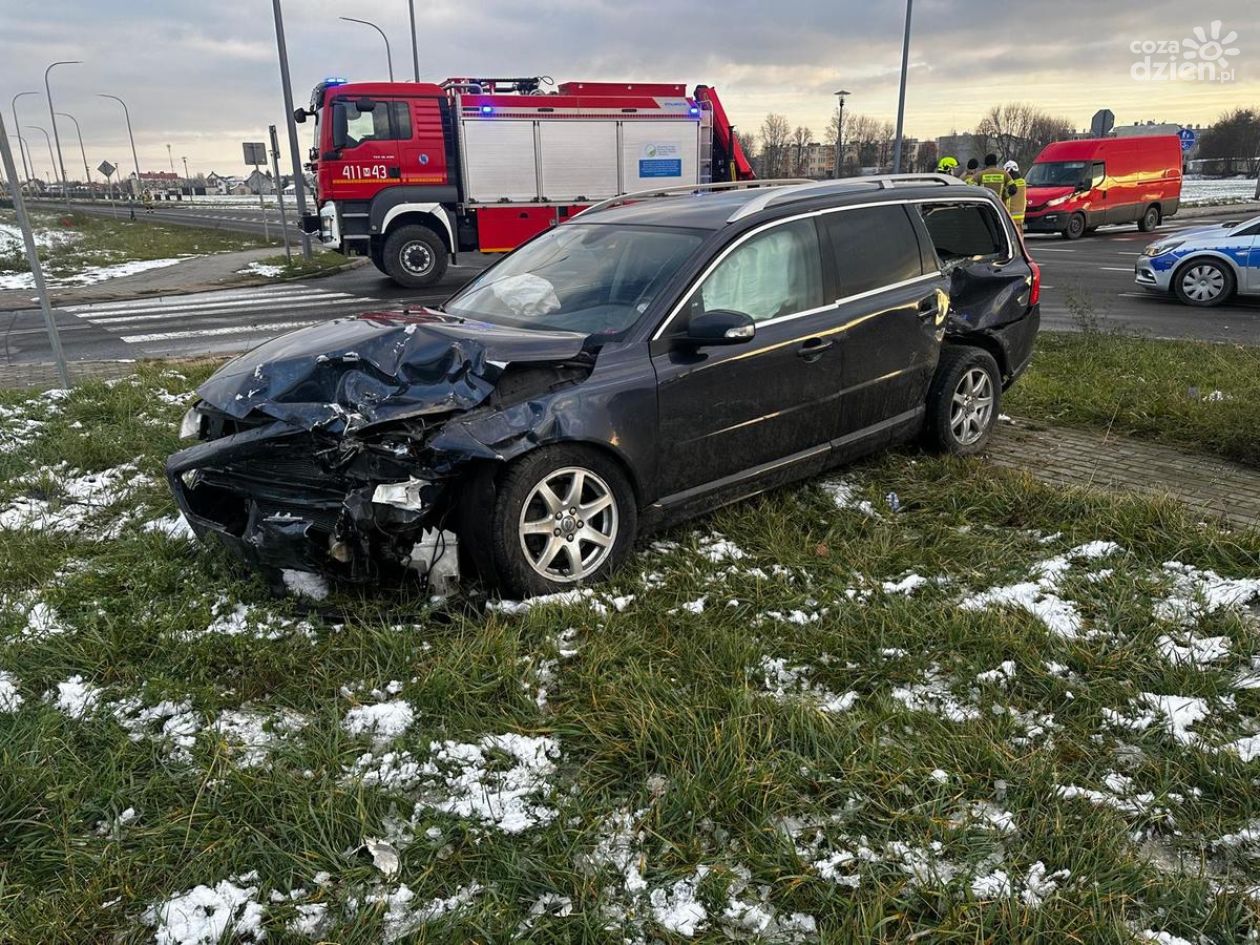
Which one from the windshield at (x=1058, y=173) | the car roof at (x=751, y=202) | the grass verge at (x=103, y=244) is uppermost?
the windshield at (x=1058, y=173)

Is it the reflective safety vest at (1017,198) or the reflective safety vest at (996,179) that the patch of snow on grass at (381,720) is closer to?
the reflective safety vest at (996,179)

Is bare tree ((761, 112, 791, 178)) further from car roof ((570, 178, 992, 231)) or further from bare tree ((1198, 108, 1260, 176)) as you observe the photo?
car roof ((570, 178, 992, 231))

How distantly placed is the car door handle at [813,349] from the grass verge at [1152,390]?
2.72 m

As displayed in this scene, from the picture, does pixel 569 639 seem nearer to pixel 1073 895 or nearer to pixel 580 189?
pixel 1073 895

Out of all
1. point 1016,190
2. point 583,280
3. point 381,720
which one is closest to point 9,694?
point 381,720

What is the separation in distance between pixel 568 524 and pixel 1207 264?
1169 cm

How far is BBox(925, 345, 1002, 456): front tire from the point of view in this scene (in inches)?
199

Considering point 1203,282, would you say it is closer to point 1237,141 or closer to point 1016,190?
point 1016,190

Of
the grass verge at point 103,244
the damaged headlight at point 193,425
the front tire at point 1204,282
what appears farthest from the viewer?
the grass verge at point 103,244

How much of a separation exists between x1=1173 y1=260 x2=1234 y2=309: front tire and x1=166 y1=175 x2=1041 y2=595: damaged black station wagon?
8764 mm

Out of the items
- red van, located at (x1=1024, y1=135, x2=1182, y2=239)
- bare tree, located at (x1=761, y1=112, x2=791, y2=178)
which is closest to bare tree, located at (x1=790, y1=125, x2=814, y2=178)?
bare tree, located at (x1=761, y1=112, x2=791, y2=178)

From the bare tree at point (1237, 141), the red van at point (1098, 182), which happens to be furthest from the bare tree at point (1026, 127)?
the red van at point (1098, 182)

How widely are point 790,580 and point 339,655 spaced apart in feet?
5.92

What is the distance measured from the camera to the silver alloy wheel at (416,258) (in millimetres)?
15438
